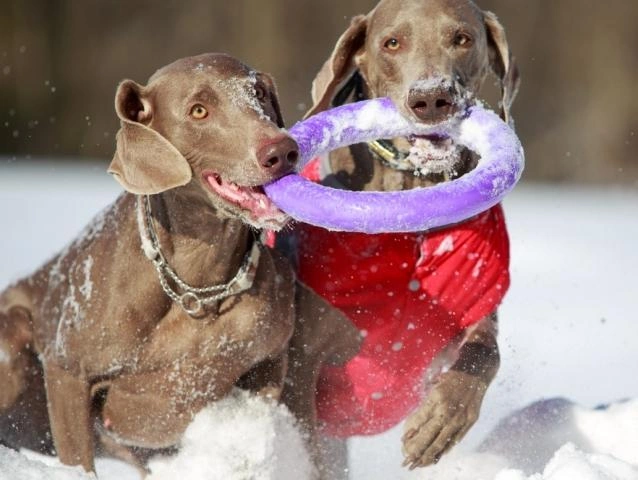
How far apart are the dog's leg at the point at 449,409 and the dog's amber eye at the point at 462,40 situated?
107 cm

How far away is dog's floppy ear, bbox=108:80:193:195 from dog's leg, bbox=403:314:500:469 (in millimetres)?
1250

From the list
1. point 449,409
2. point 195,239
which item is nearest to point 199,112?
point 195,239

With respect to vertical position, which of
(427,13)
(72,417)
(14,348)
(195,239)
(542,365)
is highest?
(427,13)

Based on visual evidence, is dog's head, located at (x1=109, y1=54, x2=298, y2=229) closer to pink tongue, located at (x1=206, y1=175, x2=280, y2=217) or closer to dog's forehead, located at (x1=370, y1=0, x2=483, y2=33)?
pink tongue, located at (x1=206, y1=175, x2=280, y2=217)

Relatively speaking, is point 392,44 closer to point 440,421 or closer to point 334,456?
point 440,421

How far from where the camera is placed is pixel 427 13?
4.84 metres

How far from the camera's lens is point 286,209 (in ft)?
13.2

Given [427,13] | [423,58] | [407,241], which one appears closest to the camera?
[423,58]

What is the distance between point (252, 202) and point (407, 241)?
1.05 metres

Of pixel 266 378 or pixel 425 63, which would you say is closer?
pixel 266 378

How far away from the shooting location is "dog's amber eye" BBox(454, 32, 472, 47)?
15.8 feet

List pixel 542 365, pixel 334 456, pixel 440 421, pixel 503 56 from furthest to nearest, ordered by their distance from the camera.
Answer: pixel 542 365 < pixel 334 456 < pixel 503 56 < pixel 440 421

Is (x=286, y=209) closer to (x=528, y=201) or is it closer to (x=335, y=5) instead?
(x=528, y=201)

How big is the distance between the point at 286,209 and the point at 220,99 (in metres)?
0.41
